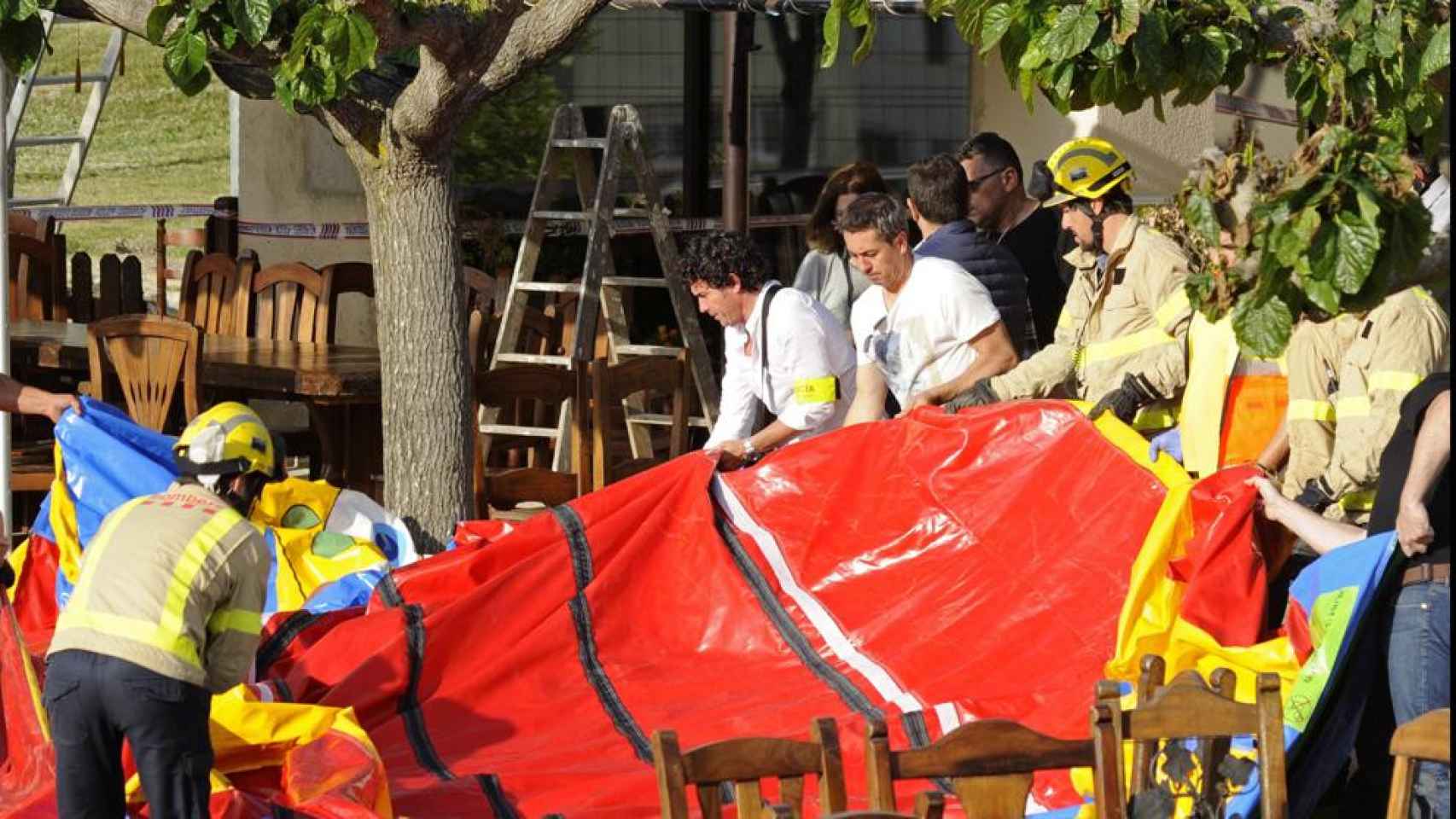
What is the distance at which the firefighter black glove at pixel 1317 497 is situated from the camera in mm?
5051

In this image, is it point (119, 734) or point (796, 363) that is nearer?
point (119, 734)

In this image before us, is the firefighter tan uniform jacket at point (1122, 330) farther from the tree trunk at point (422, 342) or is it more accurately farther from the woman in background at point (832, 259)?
the tree trunk at point (422, 342)

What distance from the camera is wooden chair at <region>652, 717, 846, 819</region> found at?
3564 millimetres

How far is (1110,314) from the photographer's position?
6.25 metres

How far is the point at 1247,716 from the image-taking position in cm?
383

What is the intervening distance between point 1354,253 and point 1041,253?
4.52 metres

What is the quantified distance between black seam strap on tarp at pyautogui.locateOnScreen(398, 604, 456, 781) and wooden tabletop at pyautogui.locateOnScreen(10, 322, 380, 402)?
2.13m

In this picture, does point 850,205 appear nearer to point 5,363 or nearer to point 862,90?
point 5,363

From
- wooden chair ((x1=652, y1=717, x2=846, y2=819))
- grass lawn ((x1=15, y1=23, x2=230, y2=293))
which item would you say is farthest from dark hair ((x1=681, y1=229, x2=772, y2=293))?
grass lawn ((x1=15, y1=23, x2=230, y2=293))

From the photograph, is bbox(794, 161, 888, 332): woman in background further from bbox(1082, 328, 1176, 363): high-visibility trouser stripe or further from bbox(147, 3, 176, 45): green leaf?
bbox(147, 3, 176, 45): green leaf

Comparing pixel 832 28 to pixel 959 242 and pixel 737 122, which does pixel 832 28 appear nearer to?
pixel 959 242

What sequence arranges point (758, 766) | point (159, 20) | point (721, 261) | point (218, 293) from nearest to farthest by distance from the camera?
point (758, 766) → point (159, 20) → point (721, 261) → point (218, 293)

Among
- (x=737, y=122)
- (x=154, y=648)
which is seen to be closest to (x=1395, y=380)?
(x=154, y=648)

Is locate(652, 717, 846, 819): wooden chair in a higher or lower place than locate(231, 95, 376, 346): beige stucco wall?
lower
